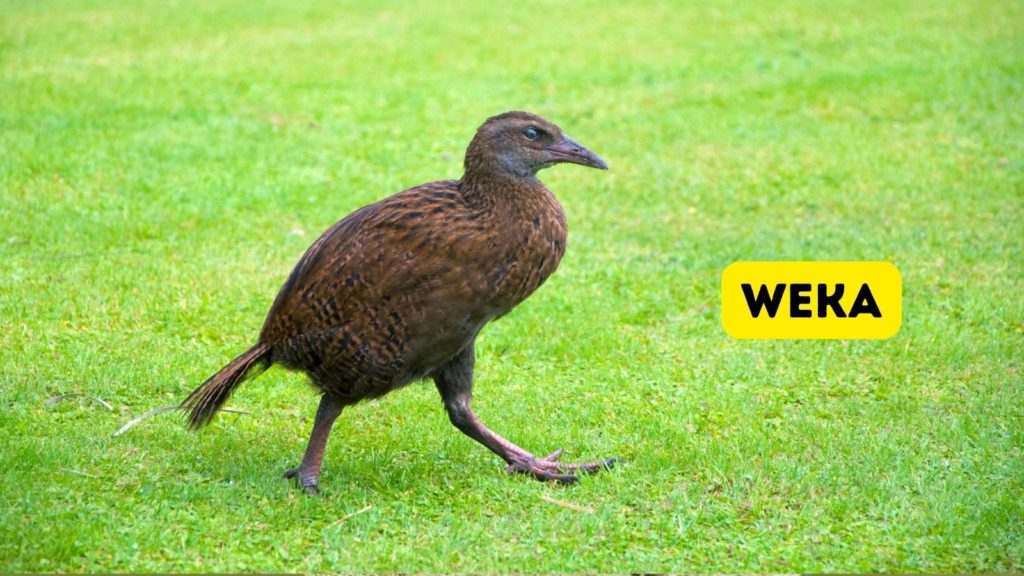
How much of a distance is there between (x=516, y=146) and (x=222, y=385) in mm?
1799

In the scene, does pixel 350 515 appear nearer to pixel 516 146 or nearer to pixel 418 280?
pixel 418 280

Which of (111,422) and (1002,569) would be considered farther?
(111,422)

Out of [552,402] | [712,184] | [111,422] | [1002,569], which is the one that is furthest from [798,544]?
[712,184]

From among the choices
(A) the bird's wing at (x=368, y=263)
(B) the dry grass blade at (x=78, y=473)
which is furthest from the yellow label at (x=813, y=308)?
(B) the dry grass blade at (x=78, y=473)

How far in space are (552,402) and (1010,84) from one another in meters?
8.90

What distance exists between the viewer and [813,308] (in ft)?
25.5

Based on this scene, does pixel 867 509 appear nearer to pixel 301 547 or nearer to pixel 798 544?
pixel 798 544

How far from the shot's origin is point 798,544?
5.36 m

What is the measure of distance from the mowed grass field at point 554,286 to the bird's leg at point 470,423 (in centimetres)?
16

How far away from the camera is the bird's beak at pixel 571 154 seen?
5.96 m

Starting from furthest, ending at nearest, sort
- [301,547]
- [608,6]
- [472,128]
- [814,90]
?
[608,6] → [814,90] → [472,128] → [301,547]

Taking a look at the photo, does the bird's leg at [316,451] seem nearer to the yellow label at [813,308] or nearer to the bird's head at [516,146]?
the bird's head at [516,146]

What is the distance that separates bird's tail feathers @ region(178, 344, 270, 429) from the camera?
5938mm

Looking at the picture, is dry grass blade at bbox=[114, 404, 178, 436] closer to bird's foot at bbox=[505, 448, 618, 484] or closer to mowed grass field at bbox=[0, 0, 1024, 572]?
mowed grass field at bbox=[0, 0, 1024, 572]
